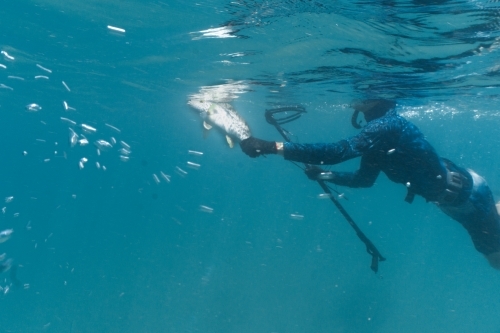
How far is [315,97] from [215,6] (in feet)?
35.2

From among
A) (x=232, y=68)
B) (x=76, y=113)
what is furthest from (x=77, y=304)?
(x=232, y=68)

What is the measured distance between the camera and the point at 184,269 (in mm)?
39281

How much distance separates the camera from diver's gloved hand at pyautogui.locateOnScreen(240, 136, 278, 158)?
577cm

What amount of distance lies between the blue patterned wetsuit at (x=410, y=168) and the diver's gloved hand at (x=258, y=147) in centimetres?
22

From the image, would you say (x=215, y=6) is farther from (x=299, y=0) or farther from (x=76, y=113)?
(x=76, y=113)

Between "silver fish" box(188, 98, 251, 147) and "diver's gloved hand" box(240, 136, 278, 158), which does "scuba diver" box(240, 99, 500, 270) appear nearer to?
"diver's gloved hand" box(240, 136, 278, 158)

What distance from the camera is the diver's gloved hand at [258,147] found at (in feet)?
18.9

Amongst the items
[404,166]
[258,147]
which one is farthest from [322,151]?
[404,166]

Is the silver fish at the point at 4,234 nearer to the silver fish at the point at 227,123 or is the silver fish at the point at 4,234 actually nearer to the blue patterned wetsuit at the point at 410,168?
the silver fish at the point at 227,123

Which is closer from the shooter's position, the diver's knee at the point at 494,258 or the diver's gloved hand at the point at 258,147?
the diver's gloved hand at the point at 258,147

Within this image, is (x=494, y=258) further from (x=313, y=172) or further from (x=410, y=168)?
(x=313, y=172)

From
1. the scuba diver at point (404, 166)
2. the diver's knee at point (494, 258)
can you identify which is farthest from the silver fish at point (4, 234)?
the diver's knee at point (494, 258)

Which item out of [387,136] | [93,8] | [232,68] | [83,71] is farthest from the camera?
[83,71]

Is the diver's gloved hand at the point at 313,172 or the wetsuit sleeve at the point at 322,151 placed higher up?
the wetsuit sleeve at the point at 322,151
